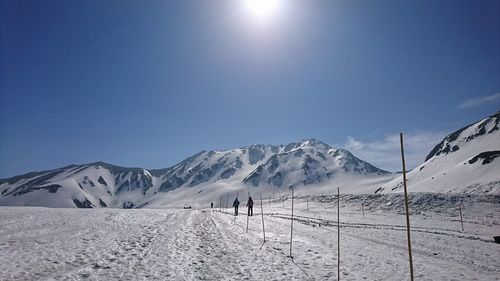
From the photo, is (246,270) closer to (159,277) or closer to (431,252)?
(159,277)

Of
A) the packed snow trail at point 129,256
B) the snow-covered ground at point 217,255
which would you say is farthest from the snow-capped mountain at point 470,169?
the packed snow trail at point 129,256

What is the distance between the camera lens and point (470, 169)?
355 ft

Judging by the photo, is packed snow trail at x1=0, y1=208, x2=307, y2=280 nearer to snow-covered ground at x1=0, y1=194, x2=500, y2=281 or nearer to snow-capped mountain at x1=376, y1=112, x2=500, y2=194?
snow-covered ground at x1=0, y1=194, x2=500, y2=281

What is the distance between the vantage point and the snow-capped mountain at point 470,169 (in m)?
89.7

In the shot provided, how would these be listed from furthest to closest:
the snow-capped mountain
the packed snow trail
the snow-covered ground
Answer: the snow-capped mountain → the snow-covered ground → the packed snow trail

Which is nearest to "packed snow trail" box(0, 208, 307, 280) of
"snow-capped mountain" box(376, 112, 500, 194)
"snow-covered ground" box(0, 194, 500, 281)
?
"snow-covered ground" box(0, 194, 500, 281)

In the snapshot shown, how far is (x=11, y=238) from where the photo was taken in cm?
1803

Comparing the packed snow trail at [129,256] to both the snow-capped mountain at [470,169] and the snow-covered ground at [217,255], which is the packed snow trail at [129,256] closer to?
the snow-covered ground at [217,255]

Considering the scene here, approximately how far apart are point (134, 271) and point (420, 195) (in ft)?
188

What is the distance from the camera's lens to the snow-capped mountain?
89.7 meters

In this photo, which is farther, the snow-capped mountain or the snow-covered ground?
the snow-capped mountain

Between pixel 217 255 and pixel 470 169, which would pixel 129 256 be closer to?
pixel 217 255

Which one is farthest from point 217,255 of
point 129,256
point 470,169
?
point 470,169

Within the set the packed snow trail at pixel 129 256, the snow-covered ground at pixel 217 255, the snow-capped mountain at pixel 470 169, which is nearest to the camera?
the packed snow trail at pixel 129 256
